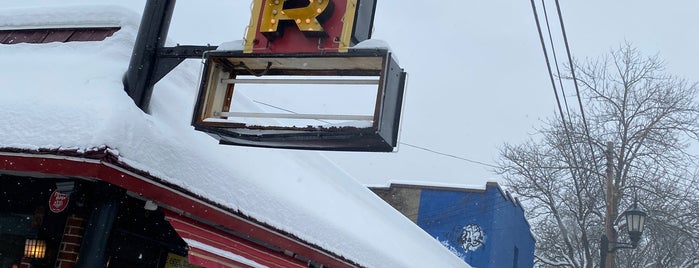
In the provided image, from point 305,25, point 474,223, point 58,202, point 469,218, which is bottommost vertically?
point 58,202

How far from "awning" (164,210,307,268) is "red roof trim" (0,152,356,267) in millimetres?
98

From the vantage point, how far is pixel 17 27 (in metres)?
7.11

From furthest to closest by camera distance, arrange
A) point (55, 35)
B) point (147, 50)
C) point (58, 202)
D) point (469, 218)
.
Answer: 1. point (469, 218)
2. point (55, 35)
3. point (147, 50)
4. point (58, 202)

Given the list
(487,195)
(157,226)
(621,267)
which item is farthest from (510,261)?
(157,226)

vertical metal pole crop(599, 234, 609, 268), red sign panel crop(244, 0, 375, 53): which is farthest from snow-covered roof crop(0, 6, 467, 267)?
vertical metal pole crop(599, 234, 609, 268)

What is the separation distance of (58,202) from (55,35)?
2.17m

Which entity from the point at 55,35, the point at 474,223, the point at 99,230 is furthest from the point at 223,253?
the point at 474,223

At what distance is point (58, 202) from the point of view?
532cm

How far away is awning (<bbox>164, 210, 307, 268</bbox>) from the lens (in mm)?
5133

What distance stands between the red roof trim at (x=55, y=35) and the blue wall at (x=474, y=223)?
1513 centimetres

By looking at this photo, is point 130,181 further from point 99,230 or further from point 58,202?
point 58,202

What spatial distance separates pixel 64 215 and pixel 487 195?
1684 cm

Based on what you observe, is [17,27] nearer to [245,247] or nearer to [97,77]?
[97,77]

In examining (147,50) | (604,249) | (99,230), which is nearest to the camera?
(99,230)
